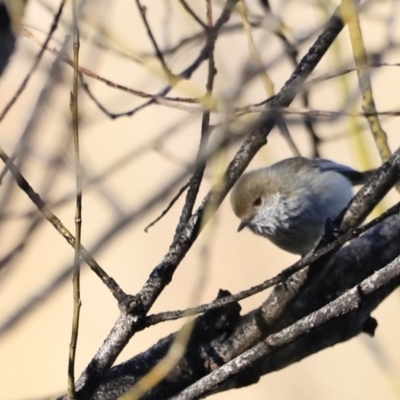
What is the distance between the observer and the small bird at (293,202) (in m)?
3.30

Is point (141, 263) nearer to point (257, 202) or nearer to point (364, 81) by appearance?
point (257, 202)

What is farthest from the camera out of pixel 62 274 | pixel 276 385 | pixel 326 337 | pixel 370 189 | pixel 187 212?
pixel 276 385

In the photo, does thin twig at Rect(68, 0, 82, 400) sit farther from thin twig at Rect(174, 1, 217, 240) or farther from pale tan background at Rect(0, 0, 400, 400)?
pale tan background at Rect(0, 0, 400, 400)

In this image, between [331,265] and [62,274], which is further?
[331,265]

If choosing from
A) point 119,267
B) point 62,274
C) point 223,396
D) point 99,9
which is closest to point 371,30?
point 119,267

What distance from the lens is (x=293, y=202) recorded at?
337cm

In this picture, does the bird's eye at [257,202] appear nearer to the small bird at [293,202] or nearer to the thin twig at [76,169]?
the small bird at [293,202]

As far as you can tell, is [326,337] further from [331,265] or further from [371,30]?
[371,30]

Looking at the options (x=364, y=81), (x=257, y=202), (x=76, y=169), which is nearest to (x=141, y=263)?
(x=257, y=202)

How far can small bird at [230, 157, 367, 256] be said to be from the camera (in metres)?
3.30

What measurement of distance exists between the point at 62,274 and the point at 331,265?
1.19 metres

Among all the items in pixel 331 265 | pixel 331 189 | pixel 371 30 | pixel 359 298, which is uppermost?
pixel 371 30

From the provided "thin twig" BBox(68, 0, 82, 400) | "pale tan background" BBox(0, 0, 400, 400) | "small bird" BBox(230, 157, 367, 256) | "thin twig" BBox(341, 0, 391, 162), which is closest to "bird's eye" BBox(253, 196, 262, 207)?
"small bird" BBox(230, 157, 367, 256)

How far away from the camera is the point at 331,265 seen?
2.20 meters
